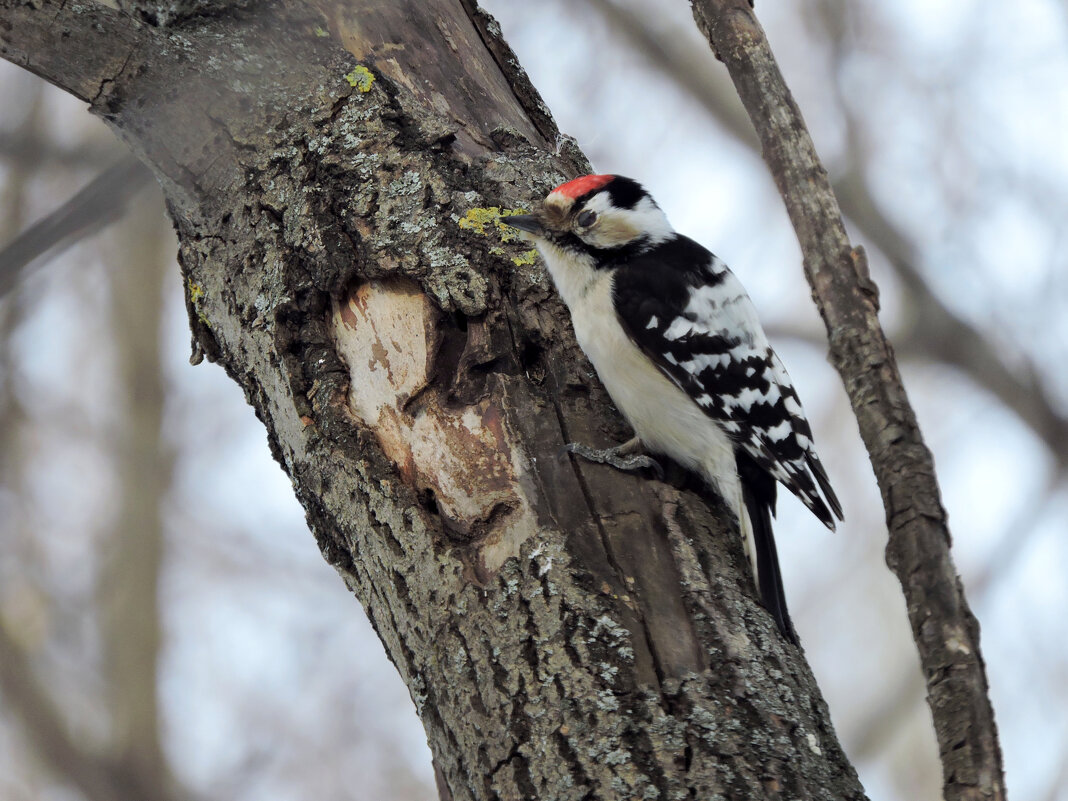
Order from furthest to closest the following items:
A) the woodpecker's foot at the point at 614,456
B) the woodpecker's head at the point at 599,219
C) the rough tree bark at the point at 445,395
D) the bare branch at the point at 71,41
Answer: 1. the woodpecker's head at the point at 599,219
2. the bare branch at the point at 71,41
3. the woodpecker's foot at the point at 614,456
4. the rough tree bark at the point at 445,395

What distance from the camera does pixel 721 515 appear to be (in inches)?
89.2

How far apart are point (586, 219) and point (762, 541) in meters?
1.13

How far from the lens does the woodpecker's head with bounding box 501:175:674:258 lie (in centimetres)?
266

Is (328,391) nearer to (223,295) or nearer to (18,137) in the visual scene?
(223,295)

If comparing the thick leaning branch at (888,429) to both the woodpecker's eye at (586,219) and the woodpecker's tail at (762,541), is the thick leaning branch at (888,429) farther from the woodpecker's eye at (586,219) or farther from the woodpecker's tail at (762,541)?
the woodpecker's eye at (586,219)

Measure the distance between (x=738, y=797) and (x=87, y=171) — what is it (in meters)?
3.64

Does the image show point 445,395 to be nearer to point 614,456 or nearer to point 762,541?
point 614,456

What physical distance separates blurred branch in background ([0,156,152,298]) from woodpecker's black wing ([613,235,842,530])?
1334 mm

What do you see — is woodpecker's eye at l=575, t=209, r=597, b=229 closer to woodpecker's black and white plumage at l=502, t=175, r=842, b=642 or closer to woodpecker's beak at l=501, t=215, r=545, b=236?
woodpecker's black and white plumage at l=502, t=175, r=842, b=642

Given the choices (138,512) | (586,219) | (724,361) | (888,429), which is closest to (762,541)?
(724,361)

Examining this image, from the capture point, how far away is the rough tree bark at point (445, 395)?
1.72 meters

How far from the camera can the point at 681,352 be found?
282cm

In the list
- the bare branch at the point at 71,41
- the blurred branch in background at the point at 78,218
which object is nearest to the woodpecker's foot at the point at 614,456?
the blurred branch in background at the point at 78,218

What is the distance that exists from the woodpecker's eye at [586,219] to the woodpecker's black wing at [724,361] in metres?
0.17
